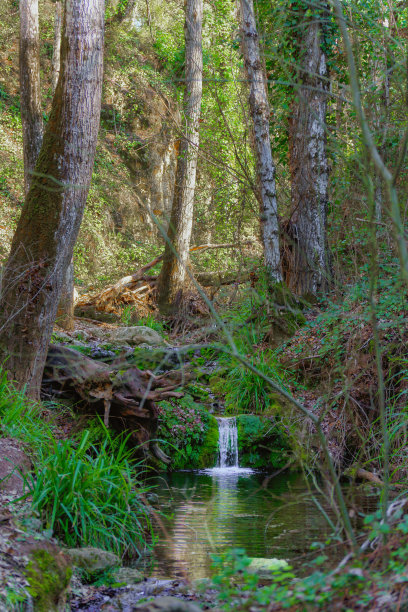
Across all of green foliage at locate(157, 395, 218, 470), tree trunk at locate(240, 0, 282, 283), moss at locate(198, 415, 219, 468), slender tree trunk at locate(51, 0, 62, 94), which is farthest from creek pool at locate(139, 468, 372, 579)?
slender tree trunk at locate(51, 0, 62, 94)

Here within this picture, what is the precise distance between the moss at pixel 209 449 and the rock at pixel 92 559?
4.58m

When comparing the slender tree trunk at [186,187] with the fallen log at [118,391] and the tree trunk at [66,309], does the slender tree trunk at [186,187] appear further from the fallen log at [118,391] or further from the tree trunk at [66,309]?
the fallen log at [118,391]

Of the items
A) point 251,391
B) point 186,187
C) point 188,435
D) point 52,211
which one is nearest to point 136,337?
point 251,391

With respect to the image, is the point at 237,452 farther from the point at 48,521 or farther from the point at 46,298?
the point at 48,521

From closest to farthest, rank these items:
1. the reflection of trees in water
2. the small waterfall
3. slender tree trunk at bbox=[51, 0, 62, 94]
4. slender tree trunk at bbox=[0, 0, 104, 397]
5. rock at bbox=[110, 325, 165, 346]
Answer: the reflection of trees in water < slender tree trunk at bbox=[0, 0, 104, 397] < the small waterfall < rock at bbox=[110, 325, 165, 346] < slender tree trunk at bbox=[51, 0, 62, 94]

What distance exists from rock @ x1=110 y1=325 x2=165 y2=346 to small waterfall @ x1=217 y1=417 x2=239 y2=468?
3186 mm

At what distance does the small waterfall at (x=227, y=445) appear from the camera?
9234 millimetres

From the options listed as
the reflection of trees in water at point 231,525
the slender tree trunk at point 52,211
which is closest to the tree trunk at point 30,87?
the slender tree trunk at point 52,211

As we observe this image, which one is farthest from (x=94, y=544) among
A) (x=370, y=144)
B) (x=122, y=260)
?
(x=122, y=260)

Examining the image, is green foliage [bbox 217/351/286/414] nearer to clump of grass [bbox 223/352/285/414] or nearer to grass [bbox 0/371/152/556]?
clump of grass [bbox 223/352/285/414]

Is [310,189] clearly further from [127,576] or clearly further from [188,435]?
[127,576]

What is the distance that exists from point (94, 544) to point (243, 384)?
5.62 metres

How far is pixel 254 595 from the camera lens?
2.51 m

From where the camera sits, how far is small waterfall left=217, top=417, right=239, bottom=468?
923 cm
